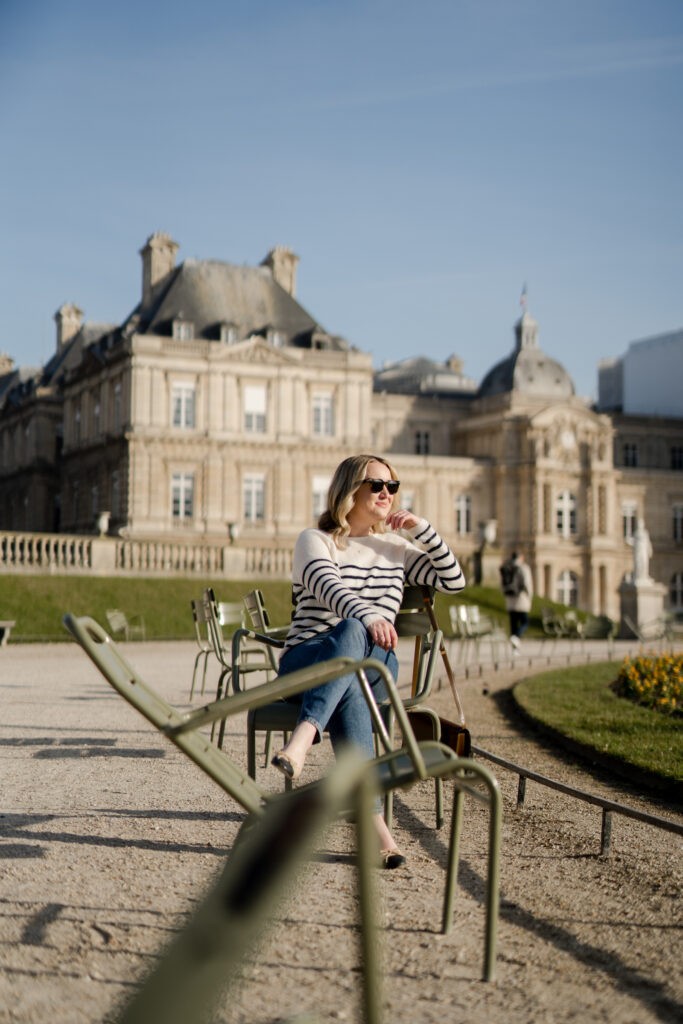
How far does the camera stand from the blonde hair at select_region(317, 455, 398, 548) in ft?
18.3

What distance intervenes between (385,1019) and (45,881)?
6.26 feet

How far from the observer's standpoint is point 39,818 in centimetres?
580

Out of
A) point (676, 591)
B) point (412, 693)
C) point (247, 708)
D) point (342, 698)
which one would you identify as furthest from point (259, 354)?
point (247, 708)

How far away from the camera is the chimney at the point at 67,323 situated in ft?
229

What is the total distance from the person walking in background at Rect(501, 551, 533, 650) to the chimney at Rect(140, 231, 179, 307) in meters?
39.3

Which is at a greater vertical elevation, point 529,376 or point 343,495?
point 529,376

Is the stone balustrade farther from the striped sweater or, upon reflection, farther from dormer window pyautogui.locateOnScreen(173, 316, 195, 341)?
the striped sweater

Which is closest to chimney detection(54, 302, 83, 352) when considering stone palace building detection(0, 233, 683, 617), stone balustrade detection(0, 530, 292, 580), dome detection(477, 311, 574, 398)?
stone palace building detection(0, 233, 683, 617)

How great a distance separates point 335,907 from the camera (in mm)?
4305

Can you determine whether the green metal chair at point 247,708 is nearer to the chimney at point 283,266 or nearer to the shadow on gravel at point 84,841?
the shadow on gravel at point 84,841

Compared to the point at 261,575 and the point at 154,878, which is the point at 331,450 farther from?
the point at 154,878

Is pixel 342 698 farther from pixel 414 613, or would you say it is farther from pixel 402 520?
pixel 414 613

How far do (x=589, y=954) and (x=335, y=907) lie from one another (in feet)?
3.17

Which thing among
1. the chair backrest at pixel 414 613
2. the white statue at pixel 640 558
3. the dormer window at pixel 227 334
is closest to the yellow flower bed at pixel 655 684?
the chair backrest at pixel 414 613
